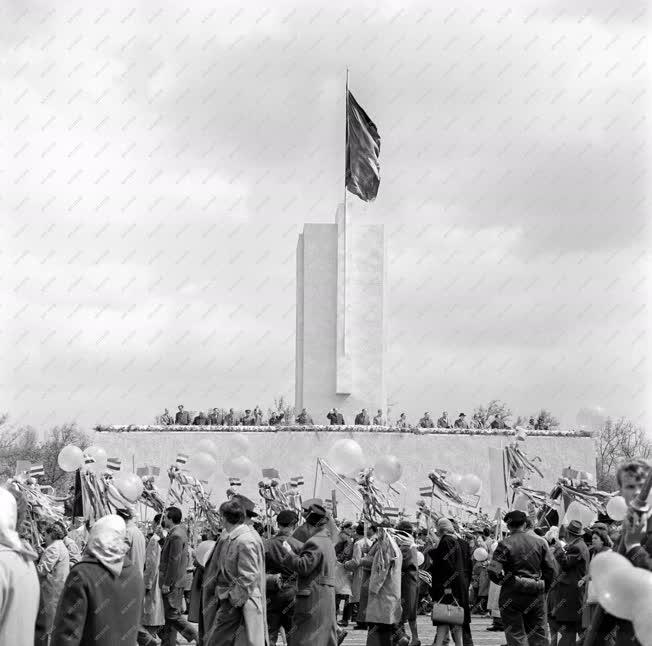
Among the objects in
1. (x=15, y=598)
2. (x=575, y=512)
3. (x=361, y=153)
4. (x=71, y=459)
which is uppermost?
(x=361, y=153)

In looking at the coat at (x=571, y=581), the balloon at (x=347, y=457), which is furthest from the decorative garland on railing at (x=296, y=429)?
the coat at (x=571, y=581)

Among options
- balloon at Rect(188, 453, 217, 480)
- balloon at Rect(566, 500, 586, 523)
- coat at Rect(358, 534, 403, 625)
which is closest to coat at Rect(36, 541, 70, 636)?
coat at Rect(358, 534, 403, 625)

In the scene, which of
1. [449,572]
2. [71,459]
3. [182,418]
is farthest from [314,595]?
[182,418]

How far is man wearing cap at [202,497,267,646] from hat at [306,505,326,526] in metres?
1.53

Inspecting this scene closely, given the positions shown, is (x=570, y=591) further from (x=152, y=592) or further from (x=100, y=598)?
(x=100, y=598)

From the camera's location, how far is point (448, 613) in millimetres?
13367

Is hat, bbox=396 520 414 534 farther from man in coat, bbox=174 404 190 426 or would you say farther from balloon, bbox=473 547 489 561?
man in coat, bbox=174 404 190 426

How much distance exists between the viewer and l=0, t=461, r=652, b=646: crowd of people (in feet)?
22.2

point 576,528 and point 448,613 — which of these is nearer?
point 576,528

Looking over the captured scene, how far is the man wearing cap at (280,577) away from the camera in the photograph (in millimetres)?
11828

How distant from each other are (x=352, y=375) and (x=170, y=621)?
28339mm

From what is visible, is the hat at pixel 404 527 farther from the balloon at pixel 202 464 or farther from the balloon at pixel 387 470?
the balloon at pixel 202 464

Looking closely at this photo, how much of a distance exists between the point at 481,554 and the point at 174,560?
7839 millimetres

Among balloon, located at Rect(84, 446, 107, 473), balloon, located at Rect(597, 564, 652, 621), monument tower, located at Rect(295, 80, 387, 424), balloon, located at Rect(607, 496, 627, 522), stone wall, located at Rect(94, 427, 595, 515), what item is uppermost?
monument tower, located at Rect(295, 80, 387, 424)
